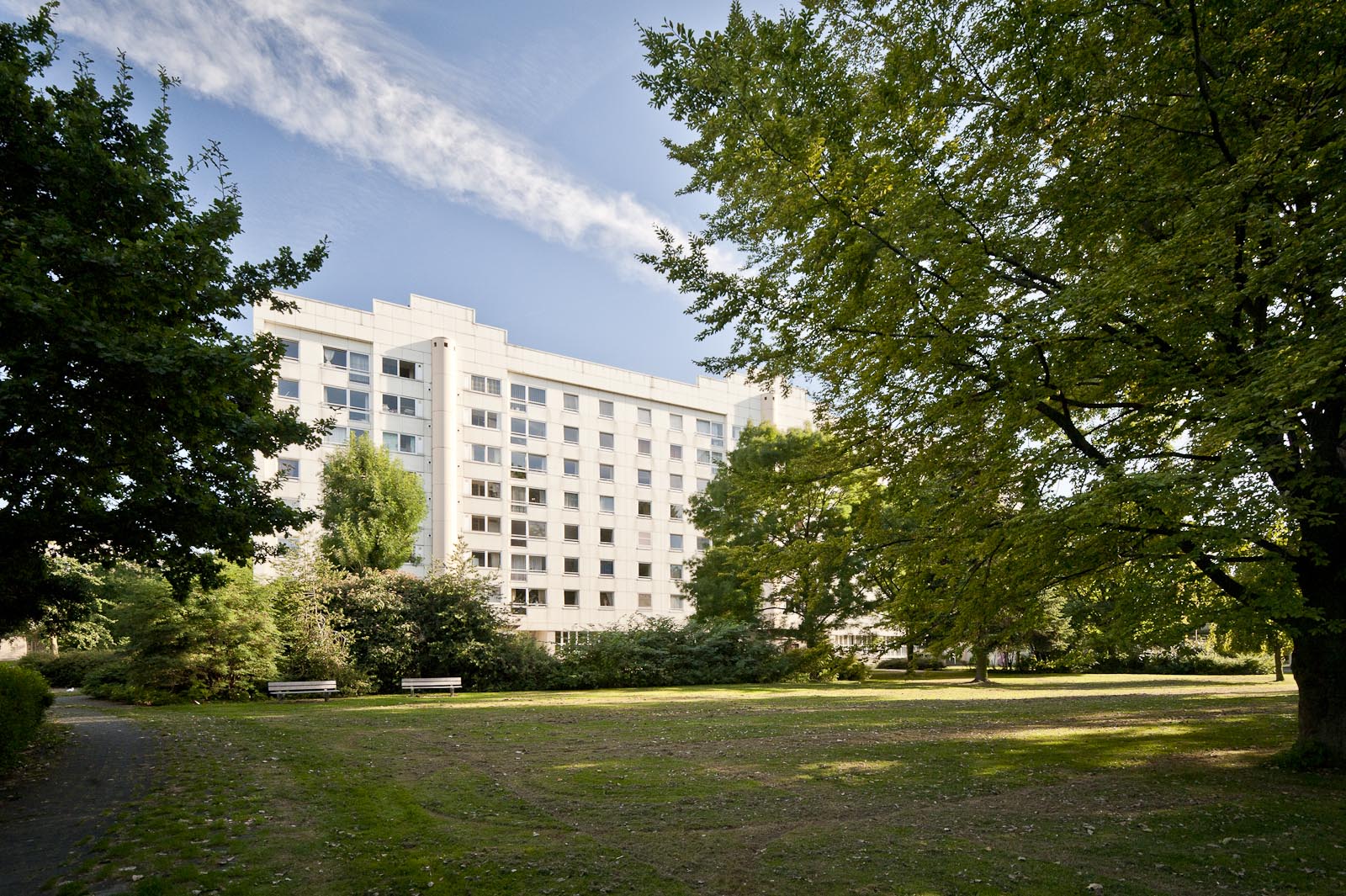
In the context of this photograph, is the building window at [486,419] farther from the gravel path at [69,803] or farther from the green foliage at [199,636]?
the gravel path at [69,803]

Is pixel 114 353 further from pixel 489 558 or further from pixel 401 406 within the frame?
pixel 489 558

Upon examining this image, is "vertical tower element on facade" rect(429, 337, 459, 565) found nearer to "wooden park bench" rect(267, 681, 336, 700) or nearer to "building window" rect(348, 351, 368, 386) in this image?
"building window" rect(348, 351, 368, 386)

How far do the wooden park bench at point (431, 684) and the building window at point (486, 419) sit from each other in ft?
87.4

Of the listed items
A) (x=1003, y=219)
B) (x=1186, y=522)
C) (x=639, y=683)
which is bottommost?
(x=639, y=683)

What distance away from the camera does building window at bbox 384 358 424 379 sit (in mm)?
51094

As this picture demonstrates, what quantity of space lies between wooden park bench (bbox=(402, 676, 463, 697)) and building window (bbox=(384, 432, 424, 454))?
23158mm

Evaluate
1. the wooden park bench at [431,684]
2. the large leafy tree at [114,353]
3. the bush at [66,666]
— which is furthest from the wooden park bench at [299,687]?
the bush at [66,666]

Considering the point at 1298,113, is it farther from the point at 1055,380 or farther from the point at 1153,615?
the point at 1153,615

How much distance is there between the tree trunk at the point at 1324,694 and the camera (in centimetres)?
1124

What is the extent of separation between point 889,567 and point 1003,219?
5.46 metres

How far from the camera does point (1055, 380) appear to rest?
972 cm

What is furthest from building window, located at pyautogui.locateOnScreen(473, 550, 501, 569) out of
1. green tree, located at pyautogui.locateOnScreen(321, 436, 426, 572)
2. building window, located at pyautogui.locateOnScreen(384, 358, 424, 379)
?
green tree, located at pyautogui.locateOnScreen(321, 436, 426, 572)

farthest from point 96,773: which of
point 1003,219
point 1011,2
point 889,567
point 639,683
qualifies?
point 639,683

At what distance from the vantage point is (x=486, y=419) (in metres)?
55.4
